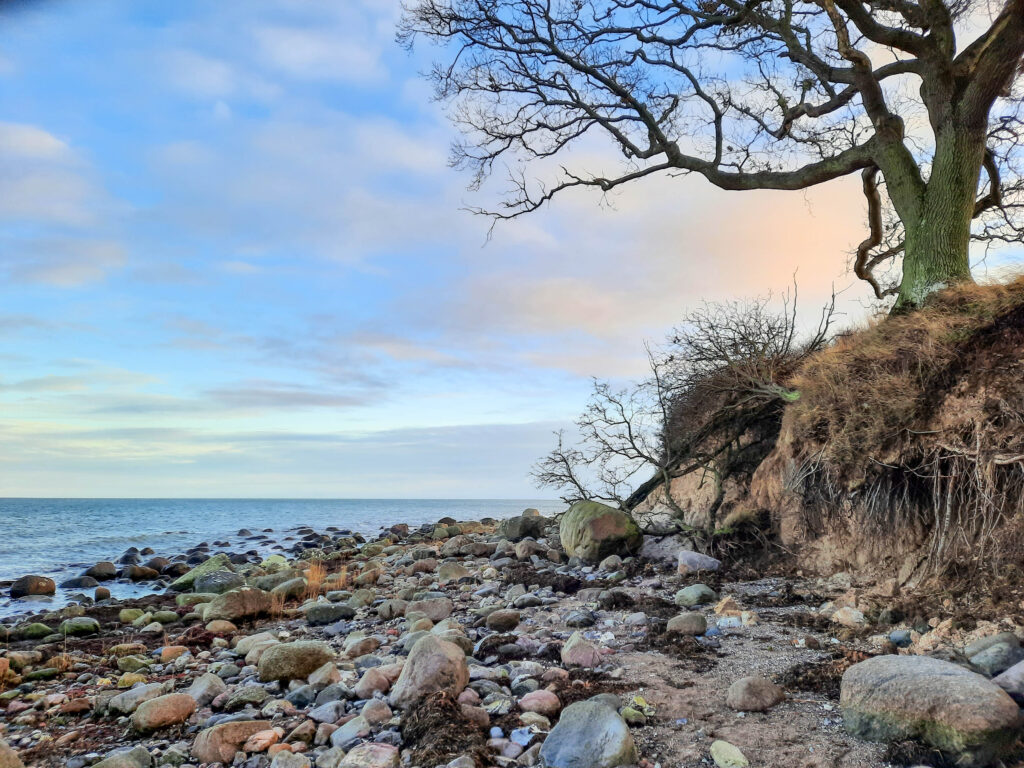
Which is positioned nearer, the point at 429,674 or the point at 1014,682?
the point at 1014,682

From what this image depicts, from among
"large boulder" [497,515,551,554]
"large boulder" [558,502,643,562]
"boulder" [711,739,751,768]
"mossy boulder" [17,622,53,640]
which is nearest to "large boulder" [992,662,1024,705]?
"boulder" [711,739,751,768]

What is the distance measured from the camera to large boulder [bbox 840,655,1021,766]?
11.2 ft

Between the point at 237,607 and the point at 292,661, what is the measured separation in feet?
13.3

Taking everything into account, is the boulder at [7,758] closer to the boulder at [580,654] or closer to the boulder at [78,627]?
the boulder at [580,654]

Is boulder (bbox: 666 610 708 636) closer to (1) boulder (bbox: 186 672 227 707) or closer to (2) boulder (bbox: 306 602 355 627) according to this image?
(1) boulder (bbox: 186 672 227 707)

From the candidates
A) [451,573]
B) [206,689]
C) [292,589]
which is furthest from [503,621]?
[292,589]

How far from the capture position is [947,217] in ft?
30.4

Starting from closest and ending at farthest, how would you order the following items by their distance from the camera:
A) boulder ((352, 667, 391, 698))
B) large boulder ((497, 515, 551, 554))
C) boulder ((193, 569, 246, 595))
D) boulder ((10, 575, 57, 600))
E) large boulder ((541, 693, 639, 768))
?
1. large boulder ((541, 693, 639, 768))
2. boulder ((352, 667, 391, 698))
3. boulder ((193, 569, 246, 595))
4. boulder ((10, 575, 57, 600))
5. large boulder ((497, 515, 551, 554))

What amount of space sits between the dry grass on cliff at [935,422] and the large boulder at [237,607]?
8.24 metres

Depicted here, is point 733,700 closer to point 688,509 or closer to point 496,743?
point 496,743

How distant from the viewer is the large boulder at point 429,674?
4.70 m

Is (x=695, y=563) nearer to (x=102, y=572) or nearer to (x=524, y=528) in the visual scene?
(x=524, y=528)

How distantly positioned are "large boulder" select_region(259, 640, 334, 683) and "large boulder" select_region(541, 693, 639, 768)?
297 centimetres

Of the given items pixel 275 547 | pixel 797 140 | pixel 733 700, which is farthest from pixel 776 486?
pixel 275 547
